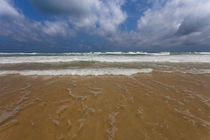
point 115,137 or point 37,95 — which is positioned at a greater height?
point 37,95

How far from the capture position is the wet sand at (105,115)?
2.01 meters

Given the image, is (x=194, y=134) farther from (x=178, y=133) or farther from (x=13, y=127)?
(x=13, y=127)

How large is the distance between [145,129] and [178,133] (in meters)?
0.69

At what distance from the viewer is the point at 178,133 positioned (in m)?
2.04

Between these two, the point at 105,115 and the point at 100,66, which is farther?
the point at 100,66

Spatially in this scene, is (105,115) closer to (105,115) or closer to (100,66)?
(105,115)

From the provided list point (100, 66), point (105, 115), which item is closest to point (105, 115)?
point (105, 115)

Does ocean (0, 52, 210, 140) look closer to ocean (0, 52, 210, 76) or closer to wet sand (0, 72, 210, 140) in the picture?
wet sand (0, 72, 210, 140)

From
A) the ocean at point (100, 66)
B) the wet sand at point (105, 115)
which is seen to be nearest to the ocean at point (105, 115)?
the wet sand at point (105, 115)

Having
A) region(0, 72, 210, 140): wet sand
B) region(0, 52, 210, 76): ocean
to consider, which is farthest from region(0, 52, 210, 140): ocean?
region(0, 52, 210, 76): ocean

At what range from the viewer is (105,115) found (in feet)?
8.50

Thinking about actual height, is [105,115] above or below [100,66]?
below

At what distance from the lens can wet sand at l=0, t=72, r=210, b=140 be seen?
6.59ft

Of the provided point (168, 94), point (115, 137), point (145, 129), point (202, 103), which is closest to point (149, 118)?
point (145, 129)
